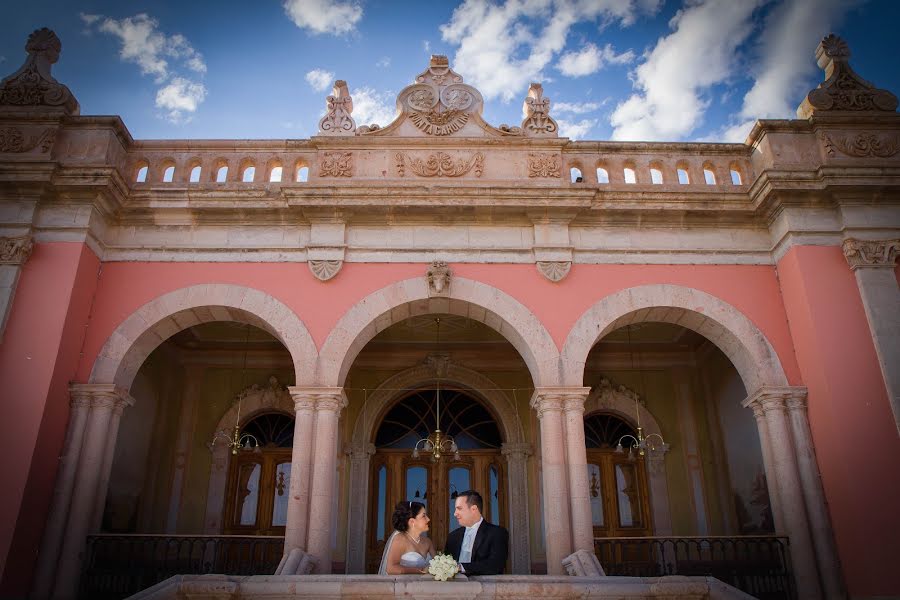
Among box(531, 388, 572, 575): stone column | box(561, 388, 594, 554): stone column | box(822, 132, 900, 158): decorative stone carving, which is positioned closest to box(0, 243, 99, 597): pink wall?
box(531, 388, 572, 575): stone column

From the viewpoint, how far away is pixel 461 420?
11828mm

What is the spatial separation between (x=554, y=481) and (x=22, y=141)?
8.03 metres

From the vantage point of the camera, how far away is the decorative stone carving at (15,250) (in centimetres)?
854

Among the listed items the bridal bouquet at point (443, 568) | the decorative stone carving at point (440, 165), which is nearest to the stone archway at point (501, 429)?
the decorative stone carving at point (440, 165)

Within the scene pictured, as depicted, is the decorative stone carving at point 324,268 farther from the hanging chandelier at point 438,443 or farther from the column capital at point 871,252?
the column capital at point 871,252

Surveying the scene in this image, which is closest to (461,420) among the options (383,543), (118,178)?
(383,543)

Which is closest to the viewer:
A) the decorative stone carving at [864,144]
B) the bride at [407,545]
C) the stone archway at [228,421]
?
the bride at [407,545]

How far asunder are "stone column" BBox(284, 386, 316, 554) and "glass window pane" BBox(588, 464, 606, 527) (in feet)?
16.7

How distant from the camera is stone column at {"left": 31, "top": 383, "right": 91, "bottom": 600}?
755cm

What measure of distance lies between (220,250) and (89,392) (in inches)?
93.3

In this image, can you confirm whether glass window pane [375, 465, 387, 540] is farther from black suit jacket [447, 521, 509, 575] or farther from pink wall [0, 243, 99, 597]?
pink wall [0, 243, 99, 597]

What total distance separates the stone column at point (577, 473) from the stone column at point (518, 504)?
2.82 meters

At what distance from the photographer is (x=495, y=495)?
A: 1141cm

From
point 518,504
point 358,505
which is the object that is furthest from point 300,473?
point 518,504
